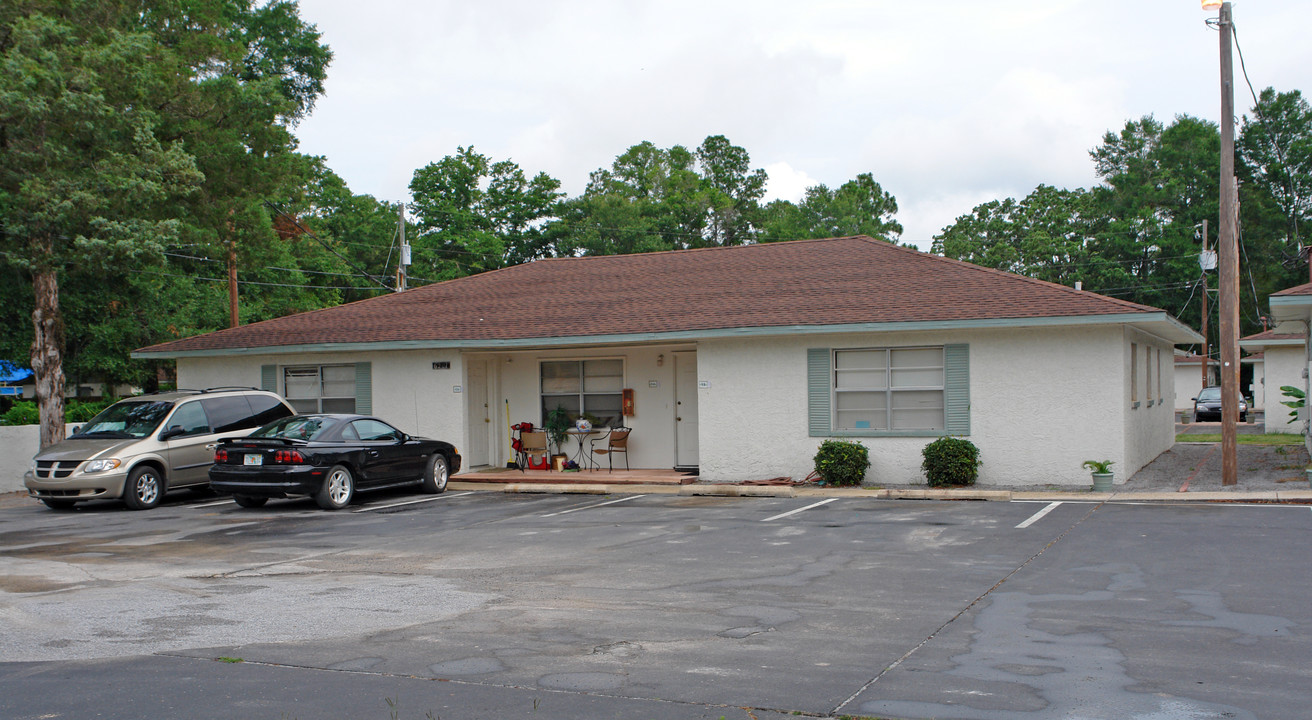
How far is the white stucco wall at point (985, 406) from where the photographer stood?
15703 millimetres

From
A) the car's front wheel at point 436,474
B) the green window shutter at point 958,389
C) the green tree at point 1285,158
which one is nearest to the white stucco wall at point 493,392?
the car's front wheel at point 436,474

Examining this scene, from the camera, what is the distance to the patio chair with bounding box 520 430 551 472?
1984 centimetres

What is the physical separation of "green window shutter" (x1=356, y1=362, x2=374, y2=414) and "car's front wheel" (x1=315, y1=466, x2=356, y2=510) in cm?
477

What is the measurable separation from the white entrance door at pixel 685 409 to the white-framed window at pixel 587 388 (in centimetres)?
113

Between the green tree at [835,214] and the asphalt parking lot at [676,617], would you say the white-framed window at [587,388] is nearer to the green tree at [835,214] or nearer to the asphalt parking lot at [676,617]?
the asphalt parking lot at [676,617]

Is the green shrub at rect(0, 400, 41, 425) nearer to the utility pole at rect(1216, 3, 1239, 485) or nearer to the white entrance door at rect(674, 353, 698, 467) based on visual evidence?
the white entrance door at rect(674, 353, 698, 467)

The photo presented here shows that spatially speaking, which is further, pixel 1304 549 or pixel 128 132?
pixel 128 132

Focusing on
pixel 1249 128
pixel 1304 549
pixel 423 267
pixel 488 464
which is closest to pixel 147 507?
pixel 488 464

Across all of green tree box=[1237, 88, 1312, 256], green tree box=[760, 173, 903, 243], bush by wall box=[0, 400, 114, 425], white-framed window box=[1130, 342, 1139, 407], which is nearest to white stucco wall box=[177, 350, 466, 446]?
bush by wall box=[0, 400, 114, 425]

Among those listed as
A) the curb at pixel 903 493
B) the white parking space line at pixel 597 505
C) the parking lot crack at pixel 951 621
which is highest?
the curb at pixel 903 493

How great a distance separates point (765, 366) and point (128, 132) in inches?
504

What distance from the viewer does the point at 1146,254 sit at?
62.0 m

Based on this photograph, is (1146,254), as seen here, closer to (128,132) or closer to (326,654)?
(128,132)

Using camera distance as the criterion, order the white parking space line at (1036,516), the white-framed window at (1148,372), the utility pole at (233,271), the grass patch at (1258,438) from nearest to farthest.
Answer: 1. the white parking space line at (1036,516)
2. the white-framed window at (1148,372)
3. the grass patch at (1258,438)
4. the utility pole at (233,271)
